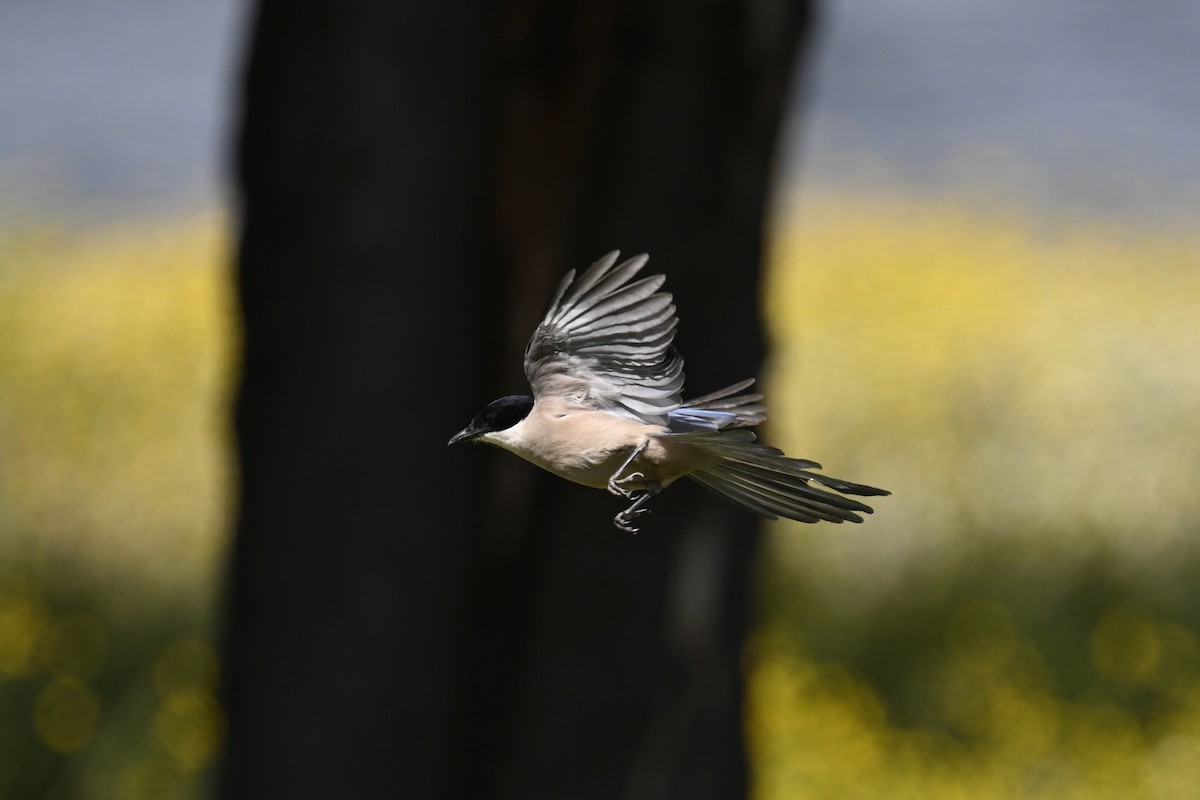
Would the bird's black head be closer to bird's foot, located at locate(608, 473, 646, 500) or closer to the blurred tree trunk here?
bird's foot, located at locate(608, 473, 646, 500)

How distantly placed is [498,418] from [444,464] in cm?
342

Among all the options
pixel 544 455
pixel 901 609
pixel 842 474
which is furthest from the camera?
pixel 901 609

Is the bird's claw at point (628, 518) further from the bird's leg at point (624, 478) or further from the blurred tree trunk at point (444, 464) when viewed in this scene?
the blurred tree trunk at point (444, 464)

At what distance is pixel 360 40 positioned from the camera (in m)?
4.20

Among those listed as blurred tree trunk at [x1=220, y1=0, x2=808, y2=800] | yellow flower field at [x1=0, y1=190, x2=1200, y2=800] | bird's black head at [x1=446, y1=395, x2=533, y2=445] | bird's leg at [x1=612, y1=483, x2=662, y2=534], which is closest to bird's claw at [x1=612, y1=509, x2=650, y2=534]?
bird's leg at [x1=612, y1=483, x2=662, y2=534]

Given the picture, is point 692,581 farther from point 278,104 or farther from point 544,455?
point 544,455

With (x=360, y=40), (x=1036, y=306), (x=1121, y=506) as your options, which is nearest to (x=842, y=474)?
(x=1121, y=506)

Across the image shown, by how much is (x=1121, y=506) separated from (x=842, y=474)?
1.78 metres

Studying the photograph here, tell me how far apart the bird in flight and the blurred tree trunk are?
2572 millimetres

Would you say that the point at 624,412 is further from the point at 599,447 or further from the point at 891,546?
the point at 891,546

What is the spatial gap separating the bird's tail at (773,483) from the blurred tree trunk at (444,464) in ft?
8.68

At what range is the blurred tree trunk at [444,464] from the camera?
11.9 ft

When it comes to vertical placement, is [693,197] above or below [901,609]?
above

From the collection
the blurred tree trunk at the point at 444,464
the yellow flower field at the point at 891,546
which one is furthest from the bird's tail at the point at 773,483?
the yellow flower field at the point at 891,546
